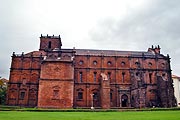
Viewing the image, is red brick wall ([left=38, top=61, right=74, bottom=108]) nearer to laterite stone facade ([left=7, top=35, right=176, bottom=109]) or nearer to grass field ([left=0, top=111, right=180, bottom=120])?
laterite stone facade ([left=7, top=35, right=176, bottom=109])

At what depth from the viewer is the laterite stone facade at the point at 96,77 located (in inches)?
1655

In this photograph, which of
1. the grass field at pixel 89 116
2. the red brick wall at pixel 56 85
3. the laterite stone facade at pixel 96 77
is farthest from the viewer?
the laterite stone facade at pixel 96 77

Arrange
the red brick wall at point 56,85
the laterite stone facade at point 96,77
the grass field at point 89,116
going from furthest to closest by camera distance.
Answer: the laterite stone facade at point 96,77
the red brick wall at point 56,85
the grass field at point 89,116

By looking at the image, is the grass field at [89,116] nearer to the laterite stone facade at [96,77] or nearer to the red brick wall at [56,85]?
the red brick wall at [56,85]

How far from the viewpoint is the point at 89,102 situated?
46.6m

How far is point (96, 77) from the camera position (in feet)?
161

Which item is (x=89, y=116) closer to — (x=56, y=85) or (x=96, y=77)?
(x=56, y=85)

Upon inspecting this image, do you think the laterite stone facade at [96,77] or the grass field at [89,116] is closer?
the grass field at [89,116]

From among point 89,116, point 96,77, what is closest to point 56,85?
point 96,77

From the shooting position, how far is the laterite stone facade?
138ft

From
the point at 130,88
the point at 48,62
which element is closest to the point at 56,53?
the point at 48,62

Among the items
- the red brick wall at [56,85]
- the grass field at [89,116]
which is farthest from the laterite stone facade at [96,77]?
the grass field at [89,116]

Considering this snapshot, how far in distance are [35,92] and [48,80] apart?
27.7ft

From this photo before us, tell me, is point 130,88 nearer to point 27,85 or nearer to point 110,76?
point 110,76
